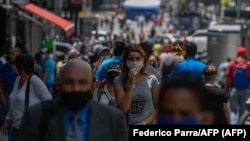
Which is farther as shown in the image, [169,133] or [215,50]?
[215,50]

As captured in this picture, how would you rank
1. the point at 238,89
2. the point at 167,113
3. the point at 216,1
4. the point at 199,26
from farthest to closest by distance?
the point at 216,1
the point at 199,26
the point at 238,89
the point at 167,113

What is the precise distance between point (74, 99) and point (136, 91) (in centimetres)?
403

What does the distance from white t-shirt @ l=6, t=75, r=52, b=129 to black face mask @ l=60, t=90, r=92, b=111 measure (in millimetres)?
3771

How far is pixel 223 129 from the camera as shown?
521cm

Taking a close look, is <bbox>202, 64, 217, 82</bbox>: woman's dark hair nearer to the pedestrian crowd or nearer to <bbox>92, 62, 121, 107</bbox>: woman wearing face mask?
the pedestrian crowd

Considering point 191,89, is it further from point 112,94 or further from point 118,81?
point 112,94

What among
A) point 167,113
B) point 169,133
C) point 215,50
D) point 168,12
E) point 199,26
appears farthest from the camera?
point 168,12

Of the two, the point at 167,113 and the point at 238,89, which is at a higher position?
the point at 167,113

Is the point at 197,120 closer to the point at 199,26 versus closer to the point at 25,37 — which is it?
the point at 25,37

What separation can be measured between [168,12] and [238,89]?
82607 millimetres

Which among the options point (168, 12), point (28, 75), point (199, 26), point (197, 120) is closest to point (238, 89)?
point (28, 75)

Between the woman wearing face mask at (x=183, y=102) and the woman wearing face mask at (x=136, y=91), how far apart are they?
175 inches

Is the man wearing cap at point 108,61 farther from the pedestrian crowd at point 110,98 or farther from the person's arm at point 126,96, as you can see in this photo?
the person's arm at point 126,96

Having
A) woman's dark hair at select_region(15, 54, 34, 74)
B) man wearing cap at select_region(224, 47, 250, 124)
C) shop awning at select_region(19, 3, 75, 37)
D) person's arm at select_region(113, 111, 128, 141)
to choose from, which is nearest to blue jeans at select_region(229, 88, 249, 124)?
man wearing cap at select_region(224, 47, 250, 124)
